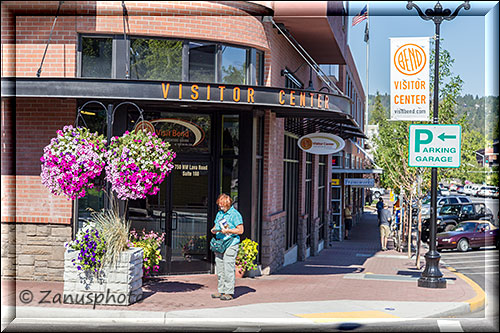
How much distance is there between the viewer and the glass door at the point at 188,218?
12.9 m

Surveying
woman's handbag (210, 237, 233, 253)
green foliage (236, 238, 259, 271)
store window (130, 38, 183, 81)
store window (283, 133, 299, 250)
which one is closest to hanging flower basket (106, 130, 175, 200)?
woman's handbag (210, 237, 233, 253)

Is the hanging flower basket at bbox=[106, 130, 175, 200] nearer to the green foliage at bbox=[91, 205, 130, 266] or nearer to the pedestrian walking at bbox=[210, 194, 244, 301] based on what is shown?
the green foliage at bbox=[91, 205, 130, 266]

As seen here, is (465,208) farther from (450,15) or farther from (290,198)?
(450,15)

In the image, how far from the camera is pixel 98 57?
12.1 m

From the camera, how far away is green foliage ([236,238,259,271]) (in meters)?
13.0

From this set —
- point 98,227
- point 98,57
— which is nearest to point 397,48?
point 98,57

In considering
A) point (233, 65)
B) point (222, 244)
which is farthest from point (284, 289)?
point (233, 65)

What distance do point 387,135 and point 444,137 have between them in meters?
15.6

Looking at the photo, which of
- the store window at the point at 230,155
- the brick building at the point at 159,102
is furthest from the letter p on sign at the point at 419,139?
the store window at the point at 230,155

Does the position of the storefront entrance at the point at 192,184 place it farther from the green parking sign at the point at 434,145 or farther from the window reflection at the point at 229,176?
the green parking sign at the point at 434,145

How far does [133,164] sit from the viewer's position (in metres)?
9.82

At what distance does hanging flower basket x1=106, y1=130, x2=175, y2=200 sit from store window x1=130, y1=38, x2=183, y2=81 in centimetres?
251

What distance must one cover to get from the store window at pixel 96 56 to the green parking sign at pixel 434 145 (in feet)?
22.1

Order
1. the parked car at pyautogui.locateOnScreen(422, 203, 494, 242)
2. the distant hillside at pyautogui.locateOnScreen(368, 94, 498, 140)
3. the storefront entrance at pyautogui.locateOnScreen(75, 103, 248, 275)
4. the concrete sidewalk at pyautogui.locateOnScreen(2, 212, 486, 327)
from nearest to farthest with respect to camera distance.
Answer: the concrete sidewalk at pyautogui.locateOnScreen(2, 212, 486, 327)
the storefront entrance at pyautogui.locateOnScreen(75, 103, 248, 275)
the distant hillside at pyautogui.locateOnScreen(368, 94, 498, 140)
the parked car at pyautogui.locateOnScreen(422, 203, 494, 242)
